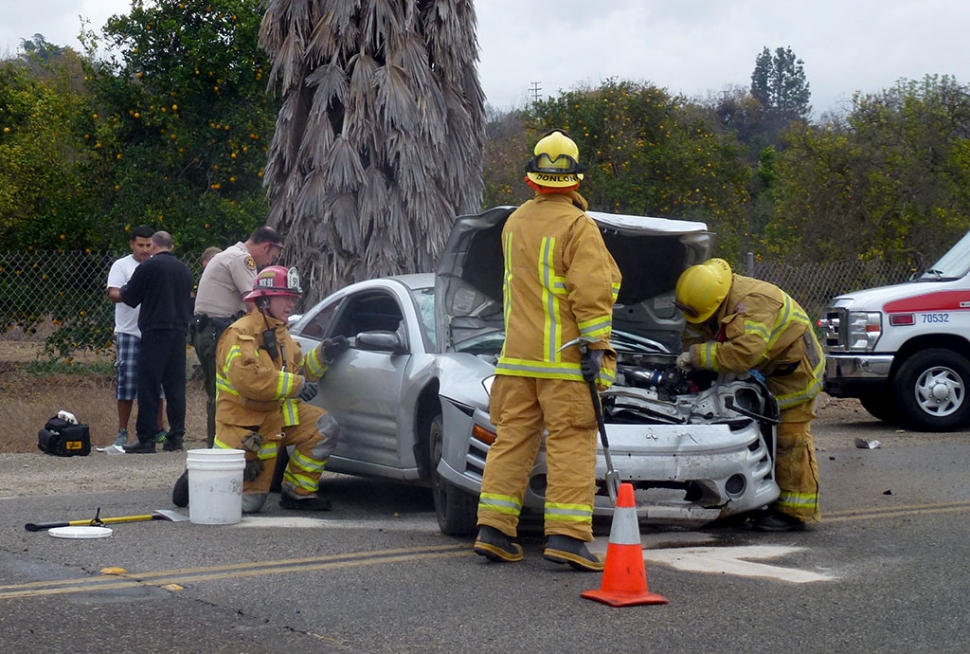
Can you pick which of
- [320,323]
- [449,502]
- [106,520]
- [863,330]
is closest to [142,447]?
[320,323]

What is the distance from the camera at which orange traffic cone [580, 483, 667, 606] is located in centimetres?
536

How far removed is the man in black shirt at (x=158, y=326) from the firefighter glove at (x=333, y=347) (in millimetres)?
3091

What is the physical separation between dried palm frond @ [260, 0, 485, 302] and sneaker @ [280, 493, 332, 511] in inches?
218

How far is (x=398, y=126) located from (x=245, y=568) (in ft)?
25.4

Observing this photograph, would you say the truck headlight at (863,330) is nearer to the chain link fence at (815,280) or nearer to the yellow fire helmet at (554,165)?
the chain link fence at (815,280)

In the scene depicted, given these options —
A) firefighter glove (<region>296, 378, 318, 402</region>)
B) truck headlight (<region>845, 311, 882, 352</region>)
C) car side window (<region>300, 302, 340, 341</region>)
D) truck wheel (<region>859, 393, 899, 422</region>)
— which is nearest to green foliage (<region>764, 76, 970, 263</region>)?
truck wheel (<region>859, 393, 899, 422</region>)

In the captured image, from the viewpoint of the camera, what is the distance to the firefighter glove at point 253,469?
7730 millimetres

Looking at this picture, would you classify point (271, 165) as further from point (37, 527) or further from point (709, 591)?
point (709, 591)

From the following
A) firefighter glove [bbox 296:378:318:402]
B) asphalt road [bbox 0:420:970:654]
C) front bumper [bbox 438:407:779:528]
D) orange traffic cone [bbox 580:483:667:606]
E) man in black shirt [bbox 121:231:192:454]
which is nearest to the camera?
asphalt road [bbox 0:420:970:654]

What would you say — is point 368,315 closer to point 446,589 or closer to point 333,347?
point 333,347

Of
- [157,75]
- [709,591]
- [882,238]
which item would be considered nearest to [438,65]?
[157,75]

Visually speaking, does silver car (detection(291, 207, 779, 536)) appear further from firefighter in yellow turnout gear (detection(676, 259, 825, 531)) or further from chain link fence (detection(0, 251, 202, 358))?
chain link fence (detection(0, 251, 202, 358))

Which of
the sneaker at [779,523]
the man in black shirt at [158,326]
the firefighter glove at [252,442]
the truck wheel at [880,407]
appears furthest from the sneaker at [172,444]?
the truck wheel at [880,407]

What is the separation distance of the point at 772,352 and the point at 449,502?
2032 millimetres
